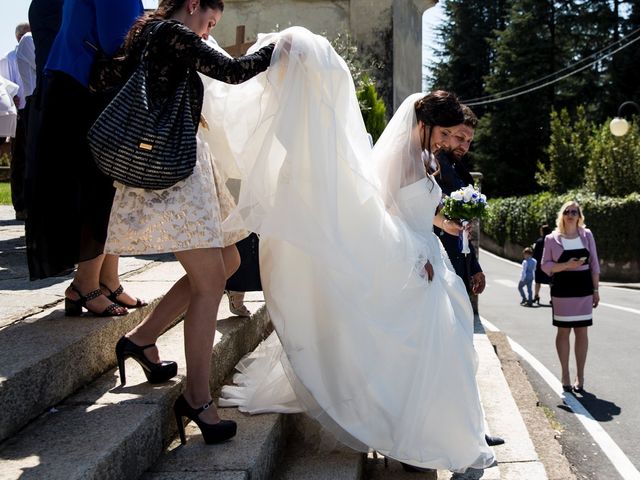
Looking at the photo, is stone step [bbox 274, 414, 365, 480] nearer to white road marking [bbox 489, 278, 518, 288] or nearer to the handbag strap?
the handbag strap

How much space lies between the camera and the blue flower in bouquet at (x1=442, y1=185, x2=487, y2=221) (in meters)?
4.38

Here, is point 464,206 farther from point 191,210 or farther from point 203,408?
point 203,408

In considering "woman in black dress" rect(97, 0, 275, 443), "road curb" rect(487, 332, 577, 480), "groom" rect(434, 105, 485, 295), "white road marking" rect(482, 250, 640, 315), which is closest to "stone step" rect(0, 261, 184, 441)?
"woman in black dress" rect(97, 0, 275, 443)

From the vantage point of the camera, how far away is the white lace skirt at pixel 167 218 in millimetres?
3033

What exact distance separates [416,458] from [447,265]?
111 cm

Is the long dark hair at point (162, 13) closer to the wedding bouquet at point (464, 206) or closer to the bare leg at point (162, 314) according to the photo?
the bare leg at point (162, 314)

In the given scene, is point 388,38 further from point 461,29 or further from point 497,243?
point 461,29

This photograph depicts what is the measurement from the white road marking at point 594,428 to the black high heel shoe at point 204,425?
3.57 m

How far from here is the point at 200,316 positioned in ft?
10.2

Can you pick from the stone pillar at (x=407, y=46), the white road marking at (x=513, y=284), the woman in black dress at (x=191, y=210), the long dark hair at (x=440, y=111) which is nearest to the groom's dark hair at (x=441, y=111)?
the long dark hair at (x=440, y=111)

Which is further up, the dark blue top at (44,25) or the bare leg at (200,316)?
the dark blue top at (44,25)

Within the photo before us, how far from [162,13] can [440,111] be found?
168 centimetres

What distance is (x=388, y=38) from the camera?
42.8 feet

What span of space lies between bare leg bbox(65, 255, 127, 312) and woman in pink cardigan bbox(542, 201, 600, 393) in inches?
222
